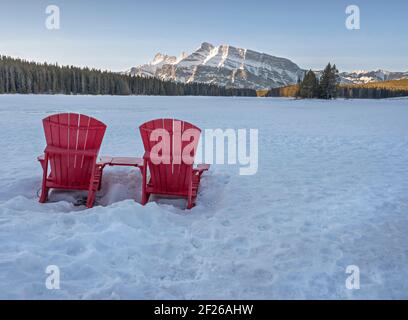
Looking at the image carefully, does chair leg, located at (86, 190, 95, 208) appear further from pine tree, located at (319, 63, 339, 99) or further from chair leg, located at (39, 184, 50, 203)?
pine tree, located at (319, 63, 339, 99)

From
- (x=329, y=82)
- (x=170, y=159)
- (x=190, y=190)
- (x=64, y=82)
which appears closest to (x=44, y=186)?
(x=170, y=159)

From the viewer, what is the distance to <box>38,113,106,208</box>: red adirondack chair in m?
4.91

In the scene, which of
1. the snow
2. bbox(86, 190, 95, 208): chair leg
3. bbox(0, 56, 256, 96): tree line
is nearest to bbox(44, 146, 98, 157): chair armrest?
bbox(86, 190, 95, 208): chair leg

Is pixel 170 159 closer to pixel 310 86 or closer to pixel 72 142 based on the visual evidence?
pixel 72 142

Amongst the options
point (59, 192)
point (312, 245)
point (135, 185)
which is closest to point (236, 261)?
point (312, 245)

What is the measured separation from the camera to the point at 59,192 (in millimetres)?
5391

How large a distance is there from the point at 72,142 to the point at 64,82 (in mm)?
89109

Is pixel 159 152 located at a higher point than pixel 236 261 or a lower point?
higher

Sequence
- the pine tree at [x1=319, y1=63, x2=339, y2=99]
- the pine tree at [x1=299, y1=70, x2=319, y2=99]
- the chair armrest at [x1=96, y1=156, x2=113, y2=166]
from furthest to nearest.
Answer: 1. the pine tree at [x1=299, y1=70, x2=319, y2=99]
2. the pine tree at [x1=319, y1=63, x2=339, y2=99]
3. the chair armrest at [x1=96, y1=156, x2=113, y2=166]

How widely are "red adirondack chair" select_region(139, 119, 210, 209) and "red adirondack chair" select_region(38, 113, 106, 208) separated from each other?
779 millimetres

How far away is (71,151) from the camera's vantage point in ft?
16.1

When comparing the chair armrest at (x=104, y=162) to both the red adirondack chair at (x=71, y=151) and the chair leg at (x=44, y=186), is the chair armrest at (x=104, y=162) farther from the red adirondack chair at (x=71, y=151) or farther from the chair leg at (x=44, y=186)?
the chair leg at (x=44, y=186)
